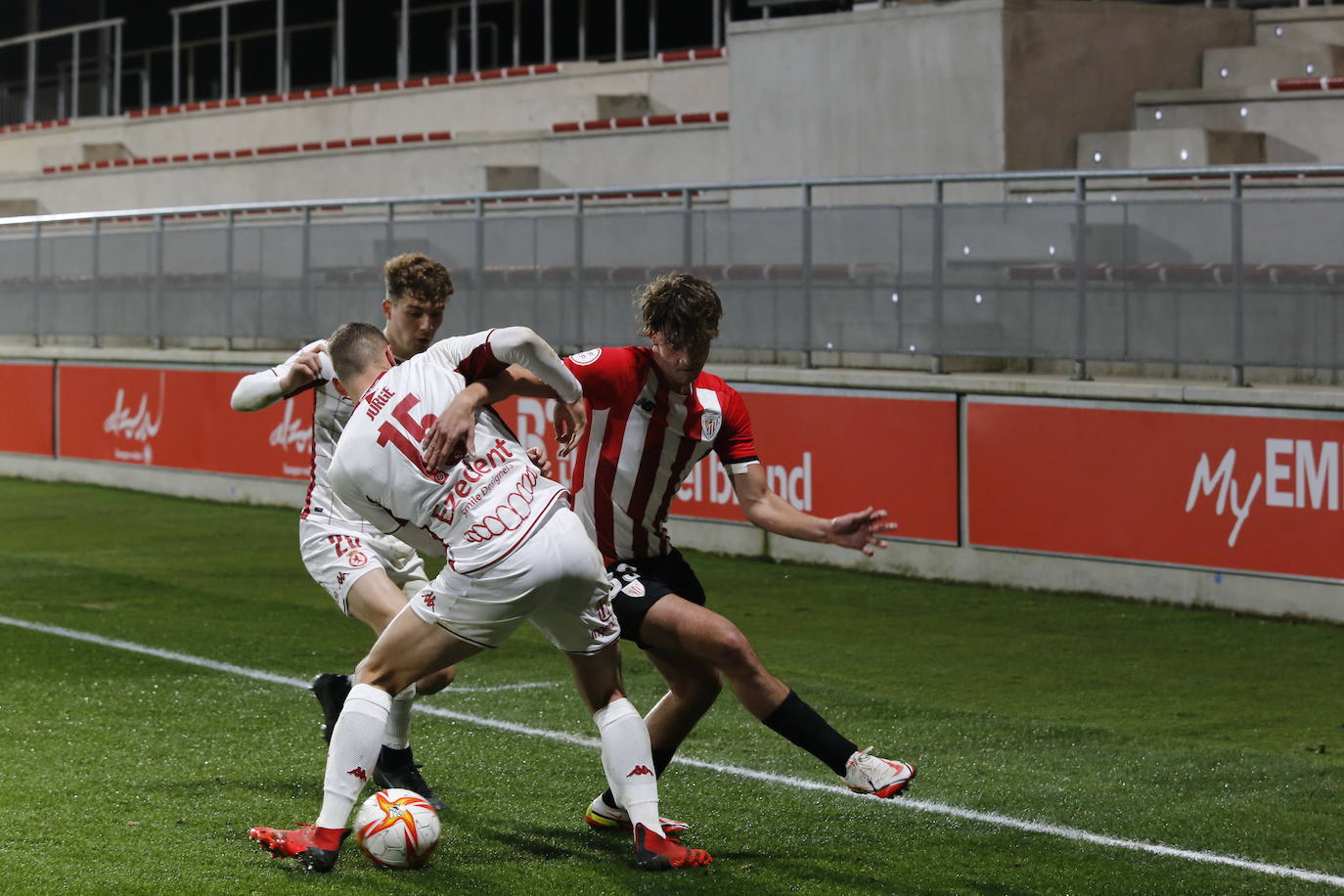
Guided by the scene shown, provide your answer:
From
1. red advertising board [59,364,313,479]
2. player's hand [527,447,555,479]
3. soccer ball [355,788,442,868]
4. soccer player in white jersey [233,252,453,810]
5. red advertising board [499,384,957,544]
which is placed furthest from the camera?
red advertising board [59,364,313,479]

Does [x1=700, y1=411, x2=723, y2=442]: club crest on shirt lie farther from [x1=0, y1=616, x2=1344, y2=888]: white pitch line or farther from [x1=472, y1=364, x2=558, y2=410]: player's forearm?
[x1=0, y1=616, x2=1344, y2=888]: white pitch line

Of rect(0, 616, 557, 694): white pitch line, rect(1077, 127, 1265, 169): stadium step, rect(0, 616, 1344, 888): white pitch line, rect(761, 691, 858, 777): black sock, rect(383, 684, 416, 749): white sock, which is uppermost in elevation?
rect(1077, 127, 1265, 169): stadium step

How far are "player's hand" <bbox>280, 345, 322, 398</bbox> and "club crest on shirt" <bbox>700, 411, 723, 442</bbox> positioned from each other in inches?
61.2

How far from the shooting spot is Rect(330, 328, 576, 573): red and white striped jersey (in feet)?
17.0

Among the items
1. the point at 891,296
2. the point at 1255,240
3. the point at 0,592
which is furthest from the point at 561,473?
the point at 1255,240

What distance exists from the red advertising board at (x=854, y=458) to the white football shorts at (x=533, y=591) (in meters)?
7.00

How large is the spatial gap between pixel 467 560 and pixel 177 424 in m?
13.2

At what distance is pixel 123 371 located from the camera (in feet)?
59.7

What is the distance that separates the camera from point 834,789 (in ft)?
22.2

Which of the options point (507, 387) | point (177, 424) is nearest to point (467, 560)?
point (507, 387)

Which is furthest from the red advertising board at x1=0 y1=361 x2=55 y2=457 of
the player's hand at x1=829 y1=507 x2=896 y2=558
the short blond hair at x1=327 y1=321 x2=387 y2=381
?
the player's hand at x1=829 y1=507 x2=896 y2=558

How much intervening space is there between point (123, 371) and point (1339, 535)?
12.3m

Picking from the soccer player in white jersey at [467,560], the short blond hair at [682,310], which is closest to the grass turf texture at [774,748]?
the soccer player in white jersey at [467,560]

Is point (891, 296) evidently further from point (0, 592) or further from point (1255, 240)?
point (0, 592)
